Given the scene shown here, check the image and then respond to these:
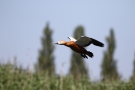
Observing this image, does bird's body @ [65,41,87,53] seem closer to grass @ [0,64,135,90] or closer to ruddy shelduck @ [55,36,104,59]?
ruddy shelduck @ [55,36,104,59]

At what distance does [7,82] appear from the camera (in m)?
8.57

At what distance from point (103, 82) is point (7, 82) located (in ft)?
9.67

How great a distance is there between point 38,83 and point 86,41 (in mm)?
7395

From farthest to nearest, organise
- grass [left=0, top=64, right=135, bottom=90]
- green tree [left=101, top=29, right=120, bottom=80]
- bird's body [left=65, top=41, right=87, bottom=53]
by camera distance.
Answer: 1. green tree [left=101, top=29, right=120, bottom=80]
2. grass [left=0, top=64, right=135, bottom=90]
3. bird's body [left=65, top=41, right=87, bottom=53]

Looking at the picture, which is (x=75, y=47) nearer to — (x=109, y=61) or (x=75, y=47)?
(x=75, y=47)

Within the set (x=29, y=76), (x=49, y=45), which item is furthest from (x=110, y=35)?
(x=29, y=76)

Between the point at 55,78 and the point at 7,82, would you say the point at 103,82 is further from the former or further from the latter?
the point at 7,82

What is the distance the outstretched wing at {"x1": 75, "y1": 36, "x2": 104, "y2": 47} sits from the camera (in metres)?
1.70

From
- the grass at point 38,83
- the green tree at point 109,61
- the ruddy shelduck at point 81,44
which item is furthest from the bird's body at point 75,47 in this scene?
the green tree at point 109,61

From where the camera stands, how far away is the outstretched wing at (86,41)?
1.70 metres

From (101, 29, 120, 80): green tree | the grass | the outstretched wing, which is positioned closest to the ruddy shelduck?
the outstretched wing

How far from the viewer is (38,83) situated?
29.6 ft

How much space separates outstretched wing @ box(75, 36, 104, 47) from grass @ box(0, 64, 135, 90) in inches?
257

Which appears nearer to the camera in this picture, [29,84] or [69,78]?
[29,84]
